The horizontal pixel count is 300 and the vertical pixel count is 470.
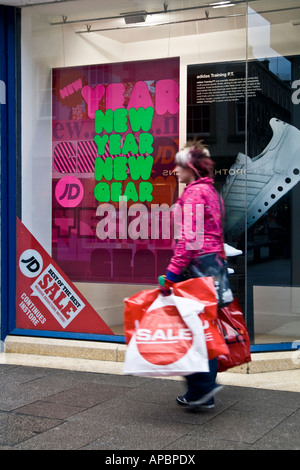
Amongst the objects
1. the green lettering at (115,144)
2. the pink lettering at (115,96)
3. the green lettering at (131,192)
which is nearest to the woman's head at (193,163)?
the green lettering at (131,192)

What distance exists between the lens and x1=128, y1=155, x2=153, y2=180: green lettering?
6.87 metres

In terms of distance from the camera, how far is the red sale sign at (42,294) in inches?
279

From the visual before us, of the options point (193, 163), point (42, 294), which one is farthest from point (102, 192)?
point (193, 163)

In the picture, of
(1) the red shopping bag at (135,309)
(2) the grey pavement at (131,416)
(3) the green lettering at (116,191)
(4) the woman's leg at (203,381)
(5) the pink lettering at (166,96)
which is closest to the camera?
(2) the grey pavement at (131,416)

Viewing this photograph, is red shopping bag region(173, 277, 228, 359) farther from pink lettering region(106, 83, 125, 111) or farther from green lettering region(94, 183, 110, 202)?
pink lettering region(106, 83, 125, 111)

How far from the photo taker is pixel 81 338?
6.93 meters

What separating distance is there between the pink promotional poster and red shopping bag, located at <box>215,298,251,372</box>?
6.33 ft

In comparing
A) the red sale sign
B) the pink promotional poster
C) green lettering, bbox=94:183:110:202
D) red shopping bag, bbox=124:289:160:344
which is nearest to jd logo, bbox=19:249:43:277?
the red sale sign

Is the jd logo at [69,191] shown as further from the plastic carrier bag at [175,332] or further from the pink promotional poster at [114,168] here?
the plastic carrier bag at [175,332]

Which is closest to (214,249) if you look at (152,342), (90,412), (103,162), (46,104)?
(152,342)

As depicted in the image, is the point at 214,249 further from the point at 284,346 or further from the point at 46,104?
the point at 46,104

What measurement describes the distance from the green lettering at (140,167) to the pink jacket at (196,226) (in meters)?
1.95

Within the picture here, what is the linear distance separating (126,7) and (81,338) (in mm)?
3438

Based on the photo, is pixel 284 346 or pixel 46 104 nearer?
pixel 284 346
